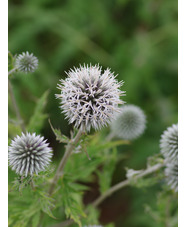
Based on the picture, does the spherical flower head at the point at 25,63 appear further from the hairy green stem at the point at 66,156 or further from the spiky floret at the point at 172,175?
the spiky floret at the point at 172,175

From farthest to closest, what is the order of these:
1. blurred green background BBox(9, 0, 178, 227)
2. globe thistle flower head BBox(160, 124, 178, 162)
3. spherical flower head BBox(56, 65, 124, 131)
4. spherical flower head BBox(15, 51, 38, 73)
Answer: blurred green background BBox(9, 0, 178, 227) → globe thistle flower head BBox(160, 124, 178, 162) → spherical flower head BBox(15, 51, 38, 73) → spherical flower head BBox(56, 65, 124, 131)

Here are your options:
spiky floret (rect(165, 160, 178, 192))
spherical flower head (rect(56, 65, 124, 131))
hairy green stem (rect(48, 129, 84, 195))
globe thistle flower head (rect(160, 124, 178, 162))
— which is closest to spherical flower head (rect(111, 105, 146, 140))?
globe thistle flower head (rect(160, 124, 178, 162))

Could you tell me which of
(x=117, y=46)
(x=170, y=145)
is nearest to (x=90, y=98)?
(x=170, y=145)

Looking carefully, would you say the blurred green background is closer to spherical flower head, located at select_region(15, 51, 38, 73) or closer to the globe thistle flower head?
the globe thistle flower head

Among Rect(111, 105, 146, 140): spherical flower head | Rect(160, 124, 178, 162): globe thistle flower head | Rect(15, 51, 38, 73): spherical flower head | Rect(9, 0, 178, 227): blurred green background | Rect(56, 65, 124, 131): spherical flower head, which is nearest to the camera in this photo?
Rect(56, 65, 124, 131): spherical flower head

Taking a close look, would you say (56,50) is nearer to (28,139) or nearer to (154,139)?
(154,139)

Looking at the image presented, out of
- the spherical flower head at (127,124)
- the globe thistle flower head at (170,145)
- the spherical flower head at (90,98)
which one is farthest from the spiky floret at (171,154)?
the spherical flower head at (90,98)

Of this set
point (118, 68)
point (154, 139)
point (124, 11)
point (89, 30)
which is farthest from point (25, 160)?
point (124, 11)

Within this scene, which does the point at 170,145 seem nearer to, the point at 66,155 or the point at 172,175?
the point at 172,175
